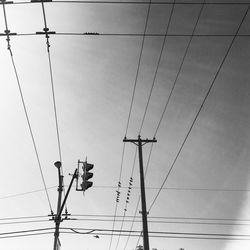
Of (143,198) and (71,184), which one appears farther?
(143,198)

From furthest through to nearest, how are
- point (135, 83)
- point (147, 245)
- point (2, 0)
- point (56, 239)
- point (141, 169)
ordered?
point (141, 169) → point (135, 83) → point (147, 245) → point (56, 239) → point (2, 0)

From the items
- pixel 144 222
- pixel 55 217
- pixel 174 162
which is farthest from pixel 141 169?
pixel 55 217

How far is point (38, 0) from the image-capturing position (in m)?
9.06

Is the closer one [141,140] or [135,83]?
[135,83]

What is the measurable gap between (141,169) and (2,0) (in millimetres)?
13716

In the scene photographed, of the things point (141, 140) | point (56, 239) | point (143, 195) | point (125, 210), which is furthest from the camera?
point (125, 210)

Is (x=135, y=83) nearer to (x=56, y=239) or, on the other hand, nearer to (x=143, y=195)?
(x=143, y=195)

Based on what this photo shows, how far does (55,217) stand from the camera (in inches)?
608

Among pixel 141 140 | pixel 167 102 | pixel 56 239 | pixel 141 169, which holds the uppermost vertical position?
pixel 141 140

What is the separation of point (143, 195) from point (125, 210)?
7.05m

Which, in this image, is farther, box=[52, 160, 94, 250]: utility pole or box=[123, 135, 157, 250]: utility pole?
box=[123, 135, 157, 250]: utility pole

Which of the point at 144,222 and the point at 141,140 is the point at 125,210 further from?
the point at 144,222

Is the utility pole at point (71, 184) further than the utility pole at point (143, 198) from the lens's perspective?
No

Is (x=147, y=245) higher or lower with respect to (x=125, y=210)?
lower
